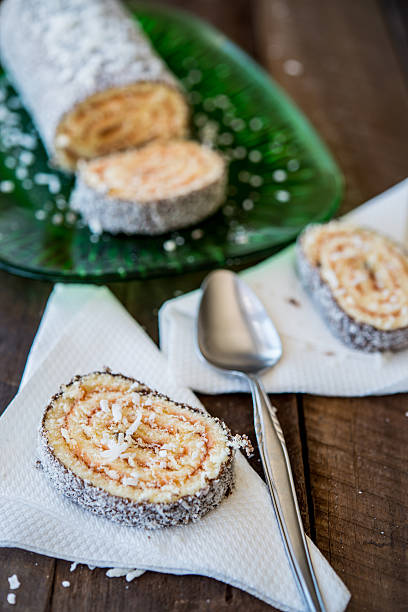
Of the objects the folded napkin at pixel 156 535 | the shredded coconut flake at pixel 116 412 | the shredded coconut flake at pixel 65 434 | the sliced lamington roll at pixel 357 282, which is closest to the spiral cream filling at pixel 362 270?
the sliced lamington roll at pixel 357 282

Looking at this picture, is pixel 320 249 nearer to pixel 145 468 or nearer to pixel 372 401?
pixel 372 401

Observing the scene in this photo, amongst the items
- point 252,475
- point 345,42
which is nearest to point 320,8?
point 345,42

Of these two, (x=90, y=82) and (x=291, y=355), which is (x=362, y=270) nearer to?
(x=291, y=355)

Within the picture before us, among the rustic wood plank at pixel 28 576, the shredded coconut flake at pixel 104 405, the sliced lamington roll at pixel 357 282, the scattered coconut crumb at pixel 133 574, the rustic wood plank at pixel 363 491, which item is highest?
the shredded coconut flake at pixel 104 405

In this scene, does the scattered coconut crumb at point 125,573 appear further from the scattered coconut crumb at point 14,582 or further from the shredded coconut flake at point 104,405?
the shredded coconut flake at point 104,405

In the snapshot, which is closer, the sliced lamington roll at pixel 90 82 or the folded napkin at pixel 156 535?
the folded napkin at pixel 156 535

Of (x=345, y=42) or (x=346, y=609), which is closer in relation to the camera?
(x=346, y=609)

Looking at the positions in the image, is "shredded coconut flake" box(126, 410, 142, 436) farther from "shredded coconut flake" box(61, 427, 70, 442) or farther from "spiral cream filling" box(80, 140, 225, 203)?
"spiral cream filling" box(80, 140, 225, 203)

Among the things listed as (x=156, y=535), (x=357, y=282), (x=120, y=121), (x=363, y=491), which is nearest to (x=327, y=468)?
(x=363, y=491)
